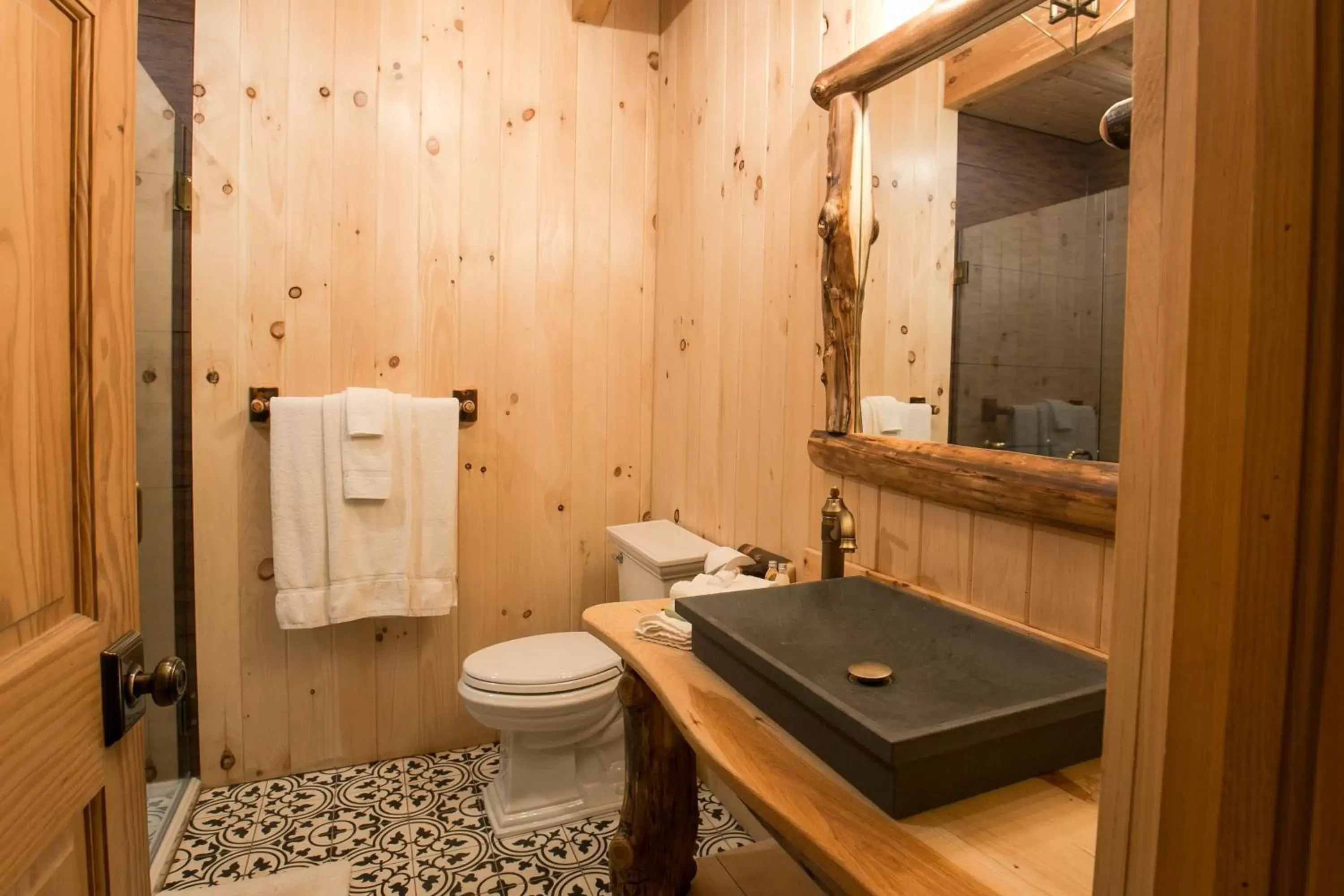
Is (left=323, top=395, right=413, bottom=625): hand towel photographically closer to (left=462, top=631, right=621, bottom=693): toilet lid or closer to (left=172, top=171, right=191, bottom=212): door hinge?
(left=462, top=631, right=621, bottom=693): toilet lid

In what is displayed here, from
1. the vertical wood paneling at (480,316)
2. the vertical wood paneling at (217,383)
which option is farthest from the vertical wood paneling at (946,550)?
the vertical wood paneling at (217,383)

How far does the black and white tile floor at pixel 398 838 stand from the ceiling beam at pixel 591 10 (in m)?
2.42

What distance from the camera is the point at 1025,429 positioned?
117cm

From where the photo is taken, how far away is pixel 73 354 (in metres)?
0.72

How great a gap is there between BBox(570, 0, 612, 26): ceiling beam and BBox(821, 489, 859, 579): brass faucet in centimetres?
178

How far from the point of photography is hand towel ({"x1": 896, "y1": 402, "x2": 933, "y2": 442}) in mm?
1359

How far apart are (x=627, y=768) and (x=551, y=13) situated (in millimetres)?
2290

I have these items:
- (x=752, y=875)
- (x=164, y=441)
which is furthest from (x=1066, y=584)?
(x=164, y=441)

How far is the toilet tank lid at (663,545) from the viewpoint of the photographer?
79.4 inches

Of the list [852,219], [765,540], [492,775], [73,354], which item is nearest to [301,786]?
[492,775]

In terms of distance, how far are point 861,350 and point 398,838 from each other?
1.73 metres

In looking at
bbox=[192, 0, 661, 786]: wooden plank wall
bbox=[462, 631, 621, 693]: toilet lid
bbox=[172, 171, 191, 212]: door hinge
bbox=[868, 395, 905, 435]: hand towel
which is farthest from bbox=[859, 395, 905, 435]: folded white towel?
bbox=[172, 171, 191, 212]: door hinge

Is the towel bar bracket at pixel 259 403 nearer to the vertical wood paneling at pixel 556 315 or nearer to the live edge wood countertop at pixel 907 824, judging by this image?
the vertical wood paneling at pixel 556 315

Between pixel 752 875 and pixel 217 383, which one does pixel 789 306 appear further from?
pixel 217 383
